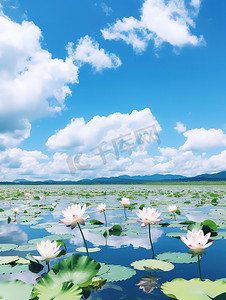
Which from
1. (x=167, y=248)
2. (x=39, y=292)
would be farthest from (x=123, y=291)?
(x=167, y=248)

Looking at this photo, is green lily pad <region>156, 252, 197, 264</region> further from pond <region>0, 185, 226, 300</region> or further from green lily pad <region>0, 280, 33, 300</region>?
green lily pad <region>0, 280, 33, 300</region>

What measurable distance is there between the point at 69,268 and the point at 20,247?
1.86m

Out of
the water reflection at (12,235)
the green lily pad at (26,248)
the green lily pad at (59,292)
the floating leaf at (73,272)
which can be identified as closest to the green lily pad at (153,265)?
A: the floating leaf at (73,272)

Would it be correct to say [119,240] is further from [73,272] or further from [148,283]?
[73,272]

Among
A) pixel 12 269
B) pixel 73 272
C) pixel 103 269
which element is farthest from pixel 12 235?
pixel 73 272

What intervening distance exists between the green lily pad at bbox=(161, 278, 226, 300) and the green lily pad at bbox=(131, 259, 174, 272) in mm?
520

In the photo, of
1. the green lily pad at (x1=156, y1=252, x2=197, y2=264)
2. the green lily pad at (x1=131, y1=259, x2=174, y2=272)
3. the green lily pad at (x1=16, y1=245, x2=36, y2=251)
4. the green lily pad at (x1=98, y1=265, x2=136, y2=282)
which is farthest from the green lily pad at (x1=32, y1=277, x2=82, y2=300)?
the green lily pad at (x1=16, y1=245, x2=36, y2=251)

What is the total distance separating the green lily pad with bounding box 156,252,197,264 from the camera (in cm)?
254

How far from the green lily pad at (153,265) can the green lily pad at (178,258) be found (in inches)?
5.9

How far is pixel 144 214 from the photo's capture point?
2777mm

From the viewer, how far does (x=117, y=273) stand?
2201 millimetres

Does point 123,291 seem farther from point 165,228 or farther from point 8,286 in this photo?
point 165,228

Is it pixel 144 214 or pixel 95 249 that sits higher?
pixel 144 214

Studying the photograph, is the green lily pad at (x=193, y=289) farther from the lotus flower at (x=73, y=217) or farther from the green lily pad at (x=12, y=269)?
the green lily pad at (x=12, y=269)
